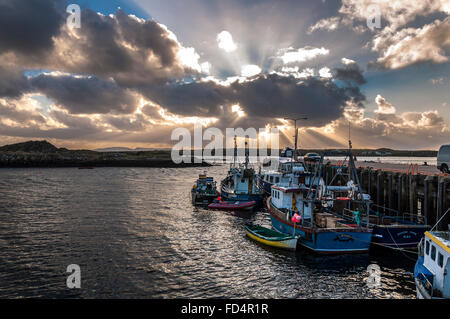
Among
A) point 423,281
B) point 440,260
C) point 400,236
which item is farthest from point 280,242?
point 440,260

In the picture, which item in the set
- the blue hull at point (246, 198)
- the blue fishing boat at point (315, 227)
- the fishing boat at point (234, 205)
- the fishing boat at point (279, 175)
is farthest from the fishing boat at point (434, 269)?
the blue hull at point (246, 198)

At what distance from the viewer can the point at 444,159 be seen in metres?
36.0

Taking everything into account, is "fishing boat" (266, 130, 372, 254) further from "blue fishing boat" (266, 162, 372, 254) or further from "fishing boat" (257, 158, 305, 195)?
"fishing boat" (257, 158, 305, 195)

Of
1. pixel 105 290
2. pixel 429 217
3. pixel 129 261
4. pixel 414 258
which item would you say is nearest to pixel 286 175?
pixel 429 217

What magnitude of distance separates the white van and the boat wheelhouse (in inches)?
982

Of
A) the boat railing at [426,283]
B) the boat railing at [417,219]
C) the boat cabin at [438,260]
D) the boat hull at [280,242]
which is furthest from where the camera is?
the boat railing at [417,219]

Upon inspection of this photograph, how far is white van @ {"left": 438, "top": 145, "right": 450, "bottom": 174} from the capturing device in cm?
3578

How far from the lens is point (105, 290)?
17.8m

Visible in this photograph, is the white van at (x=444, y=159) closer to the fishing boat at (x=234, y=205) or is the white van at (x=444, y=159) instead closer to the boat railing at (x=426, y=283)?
the fishing boat at (x=234, y=205)

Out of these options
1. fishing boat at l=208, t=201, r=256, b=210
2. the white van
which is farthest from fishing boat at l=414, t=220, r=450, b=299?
fishing boat at l=208, t=201, r=256, b=210

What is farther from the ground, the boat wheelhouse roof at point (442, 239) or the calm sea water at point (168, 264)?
the boat wheelhouse roof at point (442, 239)

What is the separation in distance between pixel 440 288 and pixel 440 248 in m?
1.92

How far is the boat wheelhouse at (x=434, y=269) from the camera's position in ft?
46.0
